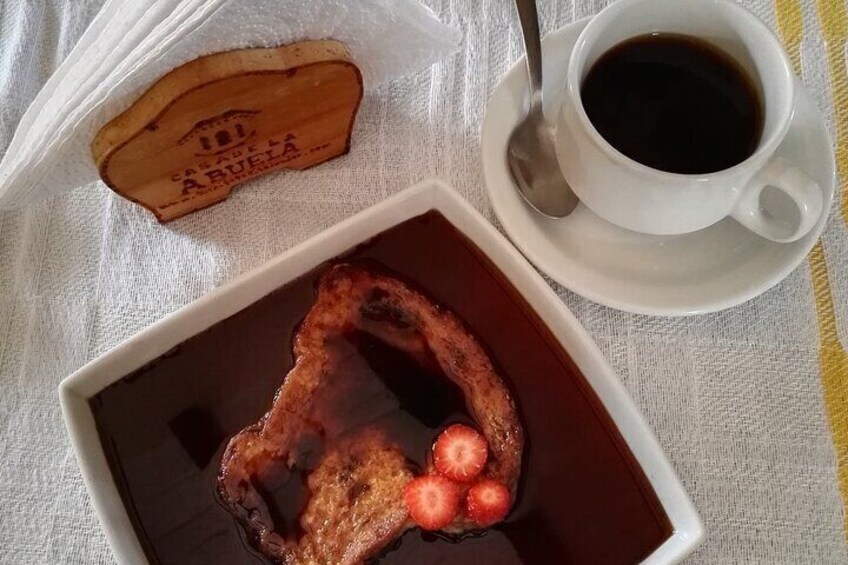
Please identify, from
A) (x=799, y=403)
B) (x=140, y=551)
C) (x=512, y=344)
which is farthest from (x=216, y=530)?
(x=799, y=403)

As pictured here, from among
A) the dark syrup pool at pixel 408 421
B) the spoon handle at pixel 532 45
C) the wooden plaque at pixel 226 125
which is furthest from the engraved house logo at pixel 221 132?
the spoon handle at pixel 532 45

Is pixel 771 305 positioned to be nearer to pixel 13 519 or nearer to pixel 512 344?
pixel 512 344

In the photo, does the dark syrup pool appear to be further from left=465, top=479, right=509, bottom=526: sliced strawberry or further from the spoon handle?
the spoon handle

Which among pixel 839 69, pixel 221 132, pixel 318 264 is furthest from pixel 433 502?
pixel 839 69

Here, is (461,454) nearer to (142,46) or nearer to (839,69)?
(142,46)

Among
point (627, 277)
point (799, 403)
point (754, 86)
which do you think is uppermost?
point (754, 86)

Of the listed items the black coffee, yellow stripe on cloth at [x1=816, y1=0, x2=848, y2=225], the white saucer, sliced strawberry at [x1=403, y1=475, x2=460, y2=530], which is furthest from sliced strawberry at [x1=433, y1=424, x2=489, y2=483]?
yellow stripe on cloth at [x1=816, y1=0, x2=848, y2=225]
